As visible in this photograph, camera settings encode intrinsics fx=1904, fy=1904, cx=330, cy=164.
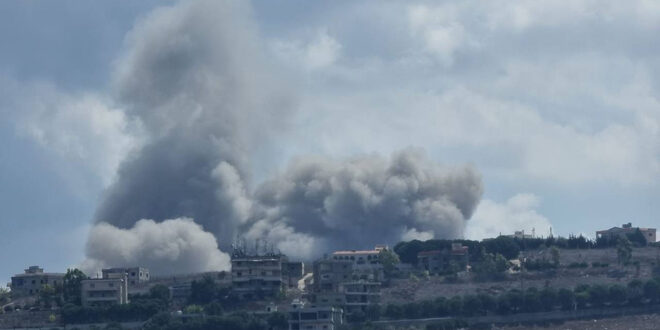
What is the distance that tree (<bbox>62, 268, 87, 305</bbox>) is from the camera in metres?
131

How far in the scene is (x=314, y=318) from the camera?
12175cm

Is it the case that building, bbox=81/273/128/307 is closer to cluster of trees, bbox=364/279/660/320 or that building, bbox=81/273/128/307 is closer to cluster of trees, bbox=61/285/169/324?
cluster of trees, bbox=61/285/169/324

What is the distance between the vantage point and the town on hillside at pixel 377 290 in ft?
398

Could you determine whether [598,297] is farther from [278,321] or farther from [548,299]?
[278,321]

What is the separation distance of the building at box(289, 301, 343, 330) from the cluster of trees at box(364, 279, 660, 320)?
7.61 ft

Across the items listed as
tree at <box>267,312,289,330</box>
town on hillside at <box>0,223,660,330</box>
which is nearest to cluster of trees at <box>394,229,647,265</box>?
town on hillside at <box>0,223,660,330</box>

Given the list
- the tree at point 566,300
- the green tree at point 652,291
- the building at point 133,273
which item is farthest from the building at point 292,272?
the green tree at point 652,291

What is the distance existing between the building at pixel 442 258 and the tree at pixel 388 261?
105 inches

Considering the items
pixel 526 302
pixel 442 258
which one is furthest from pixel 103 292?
pixel 526 302

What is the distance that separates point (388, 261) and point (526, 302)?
1769 centimetres

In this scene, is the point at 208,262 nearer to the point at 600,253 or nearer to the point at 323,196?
the point at 323,196

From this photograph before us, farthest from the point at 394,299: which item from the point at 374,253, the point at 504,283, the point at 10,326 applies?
the point at 10,326

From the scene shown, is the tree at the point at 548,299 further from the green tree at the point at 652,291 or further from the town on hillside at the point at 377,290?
the green tree at the point at 652,291

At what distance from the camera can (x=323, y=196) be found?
160875mm
